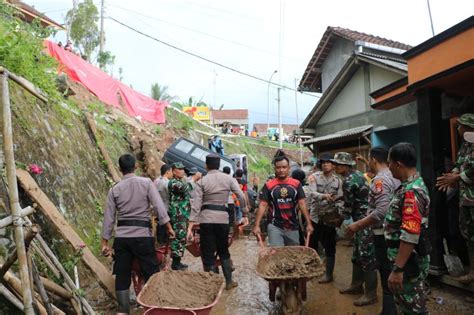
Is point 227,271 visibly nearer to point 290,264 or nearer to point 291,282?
point 290,264

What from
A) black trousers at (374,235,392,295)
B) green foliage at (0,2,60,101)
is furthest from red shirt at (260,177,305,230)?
green foliage at (0,2,60,101)

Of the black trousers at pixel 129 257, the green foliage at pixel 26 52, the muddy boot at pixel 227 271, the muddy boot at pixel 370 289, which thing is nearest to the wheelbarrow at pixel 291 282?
the muddy boot at pixel 370 289

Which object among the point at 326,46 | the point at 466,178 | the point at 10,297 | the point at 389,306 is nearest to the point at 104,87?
the point at 326,46

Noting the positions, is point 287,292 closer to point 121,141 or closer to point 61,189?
point 61,189

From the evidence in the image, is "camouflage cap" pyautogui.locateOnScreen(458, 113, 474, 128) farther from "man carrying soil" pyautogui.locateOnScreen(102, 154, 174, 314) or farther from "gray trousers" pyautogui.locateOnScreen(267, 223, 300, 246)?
"man carrying soil" pyautogui.locateOnScreen(102, 154, 174, 314)

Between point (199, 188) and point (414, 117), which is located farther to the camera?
point (414, 117)

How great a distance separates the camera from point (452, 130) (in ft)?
23.5

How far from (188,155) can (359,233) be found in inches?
367

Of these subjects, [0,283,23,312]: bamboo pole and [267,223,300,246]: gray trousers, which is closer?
[0,283,23,312]: bamboo pole

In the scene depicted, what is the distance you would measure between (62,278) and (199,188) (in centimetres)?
226

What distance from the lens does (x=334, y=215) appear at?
5.46 m

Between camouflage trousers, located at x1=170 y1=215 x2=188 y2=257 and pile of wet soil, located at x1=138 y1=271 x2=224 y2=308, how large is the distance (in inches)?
87.6

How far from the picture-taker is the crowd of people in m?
2.87

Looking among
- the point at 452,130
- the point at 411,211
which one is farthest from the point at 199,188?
the point at 452,130
